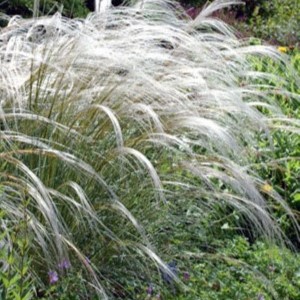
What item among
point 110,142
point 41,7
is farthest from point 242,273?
point 41,7

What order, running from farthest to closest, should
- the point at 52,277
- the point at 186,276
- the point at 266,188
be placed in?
1. the point at 266,188
2. the point at 186,276
3. the point at 52,277

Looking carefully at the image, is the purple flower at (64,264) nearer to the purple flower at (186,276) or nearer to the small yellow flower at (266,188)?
the purple flower at (186,276)

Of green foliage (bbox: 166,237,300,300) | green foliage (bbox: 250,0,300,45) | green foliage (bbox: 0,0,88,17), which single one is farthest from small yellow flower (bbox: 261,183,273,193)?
green foliage (bbox: 250,0,300,45)

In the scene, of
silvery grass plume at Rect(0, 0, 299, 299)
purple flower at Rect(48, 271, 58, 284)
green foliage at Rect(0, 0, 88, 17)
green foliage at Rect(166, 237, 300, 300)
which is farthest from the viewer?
green foliage at Rect(0, 0, 88, 17)

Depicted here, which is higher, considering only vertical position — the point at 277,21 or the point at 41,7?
the point at 41,7

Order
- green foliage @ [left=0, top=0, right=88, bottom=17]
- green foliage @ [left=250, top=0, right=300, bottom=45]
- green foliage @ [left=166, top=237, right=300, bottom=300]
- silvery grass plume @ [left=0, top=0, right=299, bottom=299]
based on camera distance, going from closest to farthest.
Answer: silvery grass plume @ [left=0, top=0, right=299, bottom=299] < green foliage @ [left=166, top=237, right=300, bottom=300] < green foliage @ [left=0, top=0, right=88, bottom=17] < green foliage @ [left=250, top=0, right=300, bottom=45]

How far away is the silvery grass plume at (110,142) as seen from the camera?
129 inches

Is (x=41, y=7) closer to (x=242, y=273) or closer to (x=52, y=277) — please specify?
(x=242, y=273)

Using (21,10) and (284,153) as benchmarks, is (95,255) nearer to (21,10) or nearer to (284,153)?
(284,153)

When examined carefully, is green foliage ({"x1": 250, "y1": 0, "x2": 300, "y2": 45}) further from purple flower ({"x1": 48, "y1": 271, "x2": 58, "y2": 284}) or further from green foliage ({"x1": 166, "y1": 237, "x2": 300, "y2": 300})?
purple flower ({"x1": 48, "y1": 271, "x2": 58, "y2": 284})

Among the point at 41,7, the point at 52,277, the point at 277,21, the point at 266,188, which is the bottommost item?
the point at 277,21

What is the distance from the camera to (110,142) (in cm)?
364

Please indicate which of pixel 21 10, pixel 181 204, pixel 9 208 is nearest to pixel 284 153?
pixel 181 204

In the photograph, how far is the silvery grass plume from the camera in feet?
10.8
